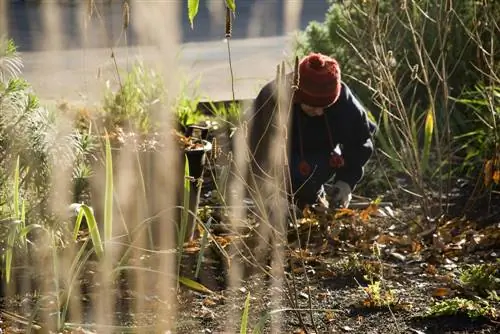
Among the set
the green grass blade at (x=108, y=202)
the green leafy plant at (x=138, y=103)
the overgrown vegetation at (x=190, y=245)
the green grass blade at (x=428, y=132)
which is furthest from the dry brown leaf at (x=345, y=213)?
the green grass blade at (x=108, y=202)

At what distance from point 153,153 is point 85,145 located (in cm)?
45

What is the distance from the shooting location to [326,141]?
5.16m

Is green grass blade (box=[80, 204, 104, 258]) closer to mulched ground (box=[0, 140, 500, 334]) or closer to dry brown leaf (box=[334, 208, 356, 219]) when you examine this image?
mulched ground (box=[0, 140, 500, 334])

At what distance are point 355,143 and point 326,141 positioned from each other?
0.15 metres

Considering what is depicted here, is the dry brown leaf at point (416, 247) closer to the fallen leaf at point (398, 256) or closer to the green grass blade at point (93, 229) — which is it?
the fallen leaf at point (398, 256)

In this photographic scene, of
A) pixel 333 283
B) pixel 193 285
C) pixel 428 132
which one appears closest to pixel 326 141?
pixel 428 132

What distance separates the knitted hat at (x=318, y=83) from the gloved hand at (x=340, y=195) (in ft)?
1.92

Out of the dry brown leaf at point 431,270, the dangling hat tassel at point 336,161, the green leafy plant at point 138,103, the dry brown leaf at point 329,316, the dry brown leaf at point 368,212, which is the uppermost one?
the green leafy plant at point 138,103

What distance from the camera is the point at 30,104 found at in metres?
4.00

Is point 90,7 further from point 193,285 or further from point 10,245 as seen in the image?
point 193,285

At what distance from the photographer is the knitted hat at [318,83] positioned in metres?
4.72

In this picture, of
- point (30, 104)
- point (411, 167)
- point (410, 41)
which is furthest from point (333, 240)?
point (410, 41)

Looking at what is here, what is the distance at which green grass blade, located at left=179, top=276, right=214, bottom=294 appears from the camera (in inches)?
153

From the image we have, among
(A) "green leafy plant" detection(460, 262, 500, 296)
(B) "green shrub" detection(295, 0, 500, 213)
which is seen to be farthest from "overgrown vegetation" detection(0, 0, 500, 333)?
(B) "green shrub" detection(295, 0, 500, 213)
